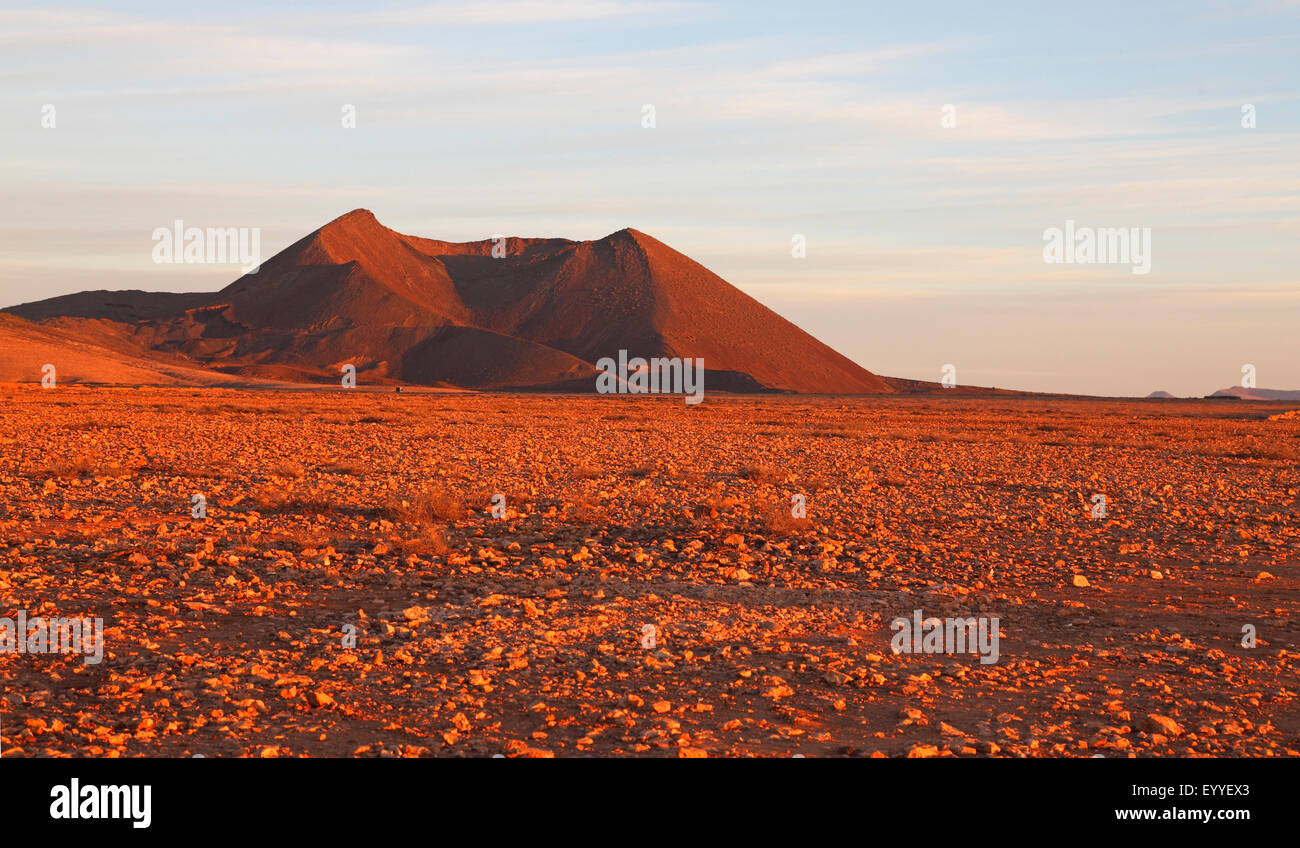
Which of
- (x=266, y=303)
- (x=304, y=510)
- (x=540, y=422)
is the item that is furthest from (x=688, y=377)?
(x=304, y=510)

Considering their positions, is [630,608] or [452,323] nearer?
[630,608]

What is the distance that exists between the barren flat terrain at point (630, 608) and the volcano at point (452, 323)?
388ft

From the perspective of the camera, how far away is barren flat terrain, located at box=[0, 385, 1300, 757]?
236 inches

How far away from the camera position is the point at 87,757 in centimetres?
530

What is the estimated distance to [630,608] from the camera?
29.8 ft

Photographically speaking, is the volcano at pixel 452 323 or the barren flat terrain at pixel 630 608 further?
the volcano at pixel 452 323

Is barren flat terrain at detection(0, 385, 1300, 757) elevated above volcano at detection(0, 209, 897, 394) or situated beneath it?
situated beneath

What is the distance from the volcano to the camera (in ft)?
500

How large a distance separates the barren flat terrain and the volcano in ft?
388

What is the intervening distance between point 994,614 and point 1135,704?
8.69 feet

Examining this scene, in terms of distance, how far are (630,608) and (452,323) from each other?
6397 inches

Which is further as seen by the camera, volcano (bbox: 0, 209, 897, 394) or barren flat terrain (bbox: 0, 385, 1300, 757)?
volcano (bbox: 0, 209, 897, 394)

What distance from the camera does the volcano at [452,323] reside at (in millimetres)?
152250
